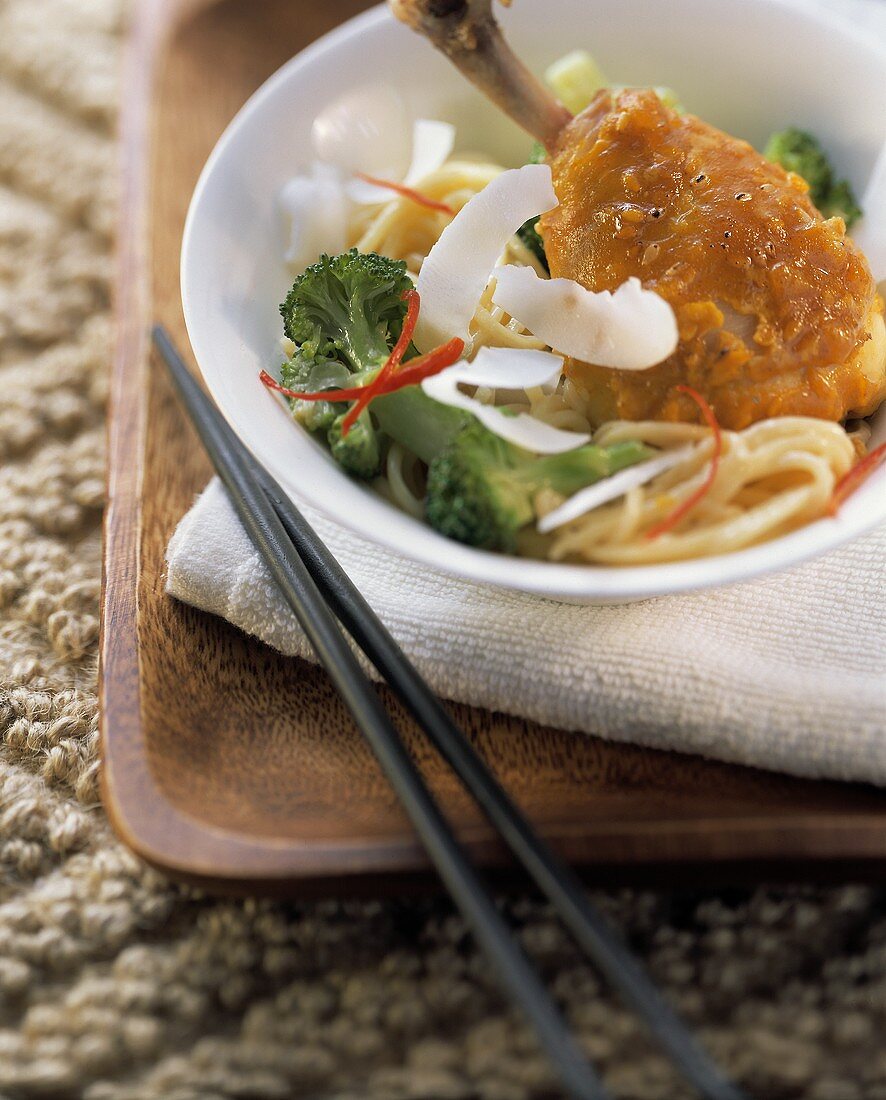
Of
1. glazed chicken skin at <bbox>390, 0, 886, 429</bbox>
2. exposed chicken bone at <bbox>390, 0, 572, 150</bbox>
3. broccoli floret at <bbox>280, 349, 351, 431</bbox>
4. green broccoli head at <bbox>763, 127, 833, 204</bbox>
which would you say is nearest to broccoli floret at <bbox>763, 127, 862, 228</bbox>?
green broccoli head at <bbox>763, 127, 833, 204</bbox>

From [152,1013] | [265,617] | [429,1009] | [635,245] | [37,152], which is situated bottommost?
[152,1013]

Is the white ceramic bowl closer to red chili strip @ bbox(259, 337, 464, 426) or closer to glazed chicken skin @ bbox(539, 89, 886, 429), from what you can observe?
red chili strip @ bbox(259, 337, 464, 426)

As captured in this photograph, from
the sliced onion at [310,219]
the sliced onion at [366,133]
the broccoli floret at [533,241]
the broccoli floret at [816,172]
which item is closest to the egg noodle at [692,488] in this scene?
the broccoli floret at [533,241]

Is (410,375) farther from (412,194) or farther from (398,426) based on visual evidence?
(412,194)

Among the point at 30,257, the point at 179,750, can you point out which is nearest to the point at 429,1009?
the point at 179,750

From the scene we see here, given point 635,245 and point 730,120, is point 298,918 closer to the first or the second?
point 635,245

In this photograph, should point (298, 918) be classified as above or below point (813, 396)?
below

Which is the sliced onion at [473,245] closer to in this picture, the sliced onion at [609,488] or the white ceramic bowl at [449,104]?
the white ceramic bowl at [449,104]
